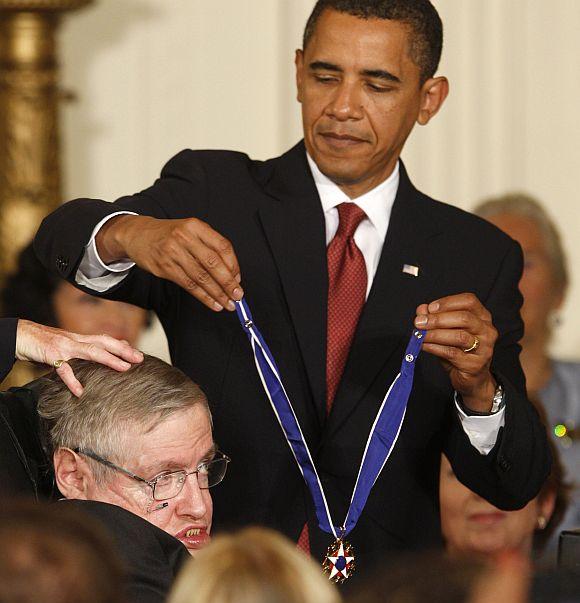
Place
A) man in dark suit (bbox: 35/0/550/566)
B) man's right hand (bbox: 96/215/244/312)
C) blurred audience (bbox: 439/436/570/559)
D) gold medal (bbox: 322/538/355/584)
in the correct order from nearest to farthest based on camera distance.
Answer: man's right hand (bbox: 96/215/244/312), gold medal (bbox: 322/538/355/584), man in dark suit (bbox: 35/0/550/566), blurred audience (bbox: 439/436/570/559)

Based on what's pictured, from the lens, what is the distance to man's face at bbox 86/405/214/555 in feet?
9.16

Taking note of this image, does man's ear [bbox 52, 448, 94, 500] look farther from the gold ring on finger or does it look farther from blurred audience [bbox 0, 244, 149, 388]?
blurred audience [bbox 0, 244, 149, 388]

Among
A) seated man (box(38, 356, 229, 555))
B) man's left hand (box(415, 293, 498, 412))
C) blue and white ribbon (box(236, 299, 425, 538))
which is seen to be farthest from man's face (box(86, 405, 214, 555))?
man's left hand (box(415, 293, 498, 412))

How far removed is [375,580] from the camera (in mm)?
1577

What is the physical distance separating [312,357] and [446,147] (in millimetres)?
3425

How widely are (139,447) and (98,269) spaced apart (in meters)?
0.43

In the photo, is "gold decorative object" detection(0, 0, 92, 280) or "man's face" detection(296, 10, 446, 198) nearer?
"man's face" detection(296, 10, 446, 198)

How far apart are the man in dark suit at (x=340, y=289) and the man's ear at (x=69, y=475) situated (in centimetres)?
40

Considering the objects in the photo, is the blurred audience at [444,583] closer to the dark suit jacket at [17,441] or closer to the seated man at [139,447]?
the seated man at [139,447]

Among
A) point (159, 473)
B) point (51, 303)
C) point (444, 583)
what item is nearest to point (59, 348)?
point (159, 473)

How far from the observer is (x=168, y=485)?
9.22 feet

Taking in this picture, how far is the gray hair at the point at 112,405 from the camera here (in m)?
2.81

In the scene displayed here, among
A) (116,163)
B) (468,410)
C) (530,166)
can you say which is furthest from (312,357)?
(530,166)

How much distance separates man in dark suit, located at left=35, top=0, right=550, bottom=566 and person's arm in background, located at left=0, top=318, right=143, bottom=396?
0.17 metres
